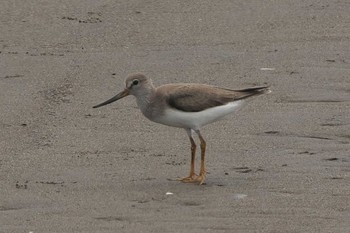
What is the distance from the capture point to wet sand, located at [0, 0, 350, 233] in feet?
24.6

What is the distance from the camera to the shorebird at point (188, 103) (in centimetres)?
836

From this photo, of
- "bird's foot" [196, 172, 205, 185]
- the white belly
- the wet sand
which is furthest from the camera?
the white belly

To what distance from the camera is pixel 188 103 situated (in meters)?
8.37

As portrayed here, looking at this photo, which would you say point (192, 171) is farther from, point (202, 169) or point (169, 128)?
point (169, 128)

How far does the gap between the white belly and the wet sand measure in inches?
15.0

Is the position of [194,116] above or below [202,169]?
above

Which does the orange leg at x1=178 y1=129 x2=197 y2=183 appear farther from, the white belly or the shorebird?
the white belly

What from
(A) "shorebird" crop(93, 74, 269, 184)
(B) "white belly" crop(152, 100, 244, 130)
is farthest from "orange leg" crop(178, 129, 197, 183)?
(B) "white belly" crop(152, 100, 244, 130)

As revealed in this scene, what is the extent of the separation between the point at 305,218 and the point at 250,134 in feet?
6.83

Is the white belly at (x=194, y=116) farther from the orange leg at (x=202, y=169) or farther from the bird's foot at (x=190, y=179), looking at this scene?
the bird's foot at (x=190, y=179)

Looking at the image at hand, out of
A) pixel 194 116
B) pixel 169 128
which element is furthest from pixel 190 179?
pixel 169 128

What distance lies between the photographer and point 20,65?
11297 mm

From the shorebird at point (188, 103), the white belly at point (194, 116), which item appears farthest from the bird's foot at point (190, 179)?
the white belly at point (194, 116)

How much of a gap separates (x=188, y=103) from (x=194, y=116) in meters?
0.10
